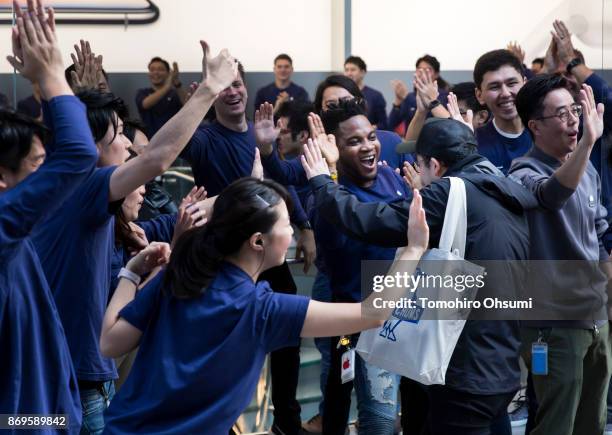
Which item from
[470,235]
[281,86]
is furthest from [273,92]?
[470,235]

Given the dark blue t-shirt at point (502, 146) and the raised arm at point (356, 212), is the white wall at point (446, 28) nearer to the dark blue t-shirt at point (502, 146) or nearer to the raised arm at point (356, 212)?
the dark blue t-shirt at point (502, 146)

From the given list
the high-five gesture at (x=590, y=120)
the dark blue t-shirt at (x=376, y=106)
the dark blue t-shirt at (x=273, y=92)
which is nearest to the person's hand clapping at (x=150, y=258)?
the high-five gesture at (x=590, y=120)

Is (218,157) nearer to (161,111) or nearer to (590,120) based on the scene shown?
(590,120)

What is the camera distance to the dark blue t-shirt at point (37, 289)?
2102 millimetres

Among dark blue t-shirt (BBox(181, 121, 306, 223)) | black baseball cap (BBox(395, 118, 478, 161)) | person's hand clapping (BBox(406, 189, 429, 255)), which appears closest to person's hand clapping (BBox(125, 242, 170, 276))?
person's hand clapping (BBox(406, 189, 429, 255))

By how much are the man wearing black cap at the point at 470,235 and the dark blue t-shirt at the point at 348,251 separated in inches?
17.4

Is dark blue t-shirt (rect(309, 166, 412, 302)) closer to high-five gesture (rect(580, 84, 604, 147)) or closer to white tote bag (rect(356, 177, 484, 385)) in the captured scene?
white tote bag (rect(356, 177, 484, 385))

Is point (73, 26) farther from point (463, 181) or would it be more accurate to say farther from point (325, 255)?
point (463, 181)

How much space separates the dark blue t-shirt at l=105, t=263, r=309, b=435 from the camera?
222cm

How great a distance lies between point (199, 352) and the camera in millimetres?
2254

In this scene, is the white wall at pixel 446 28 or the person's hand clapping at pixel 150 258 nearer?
the person's hand clapping at pixel 150 258

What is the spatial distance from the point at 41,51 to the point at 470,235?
59.6 inches

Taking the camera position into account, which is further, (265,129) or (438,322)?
(265,129)

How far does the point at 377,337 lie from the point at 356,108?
121 cm
